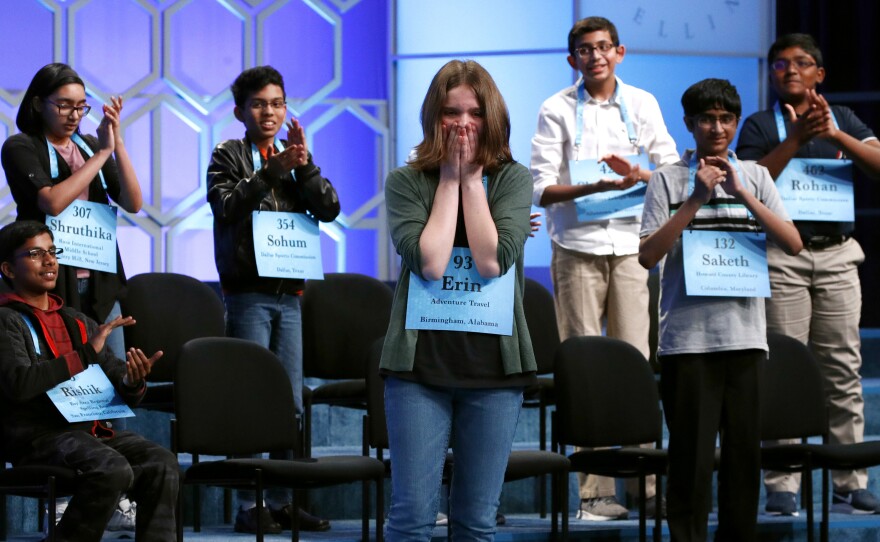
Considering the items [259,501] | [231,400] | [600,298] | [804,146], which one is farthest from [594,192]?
[259,501]

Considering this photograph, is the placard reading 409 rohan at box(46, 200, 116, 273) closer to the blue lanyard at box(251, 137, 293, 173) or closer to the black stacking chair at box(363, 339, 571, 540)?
the blue lanyard at box(251, 137, 293, 173)

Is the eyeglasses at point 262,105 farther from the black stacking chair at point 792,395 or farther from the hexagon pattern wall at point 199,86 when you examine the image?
the hexagon pattern wall at point 199,86

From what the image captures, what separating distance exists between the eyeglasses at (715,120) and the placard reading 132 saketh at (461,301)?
1.35 meters

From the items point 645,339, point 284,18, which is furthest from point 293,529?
point 284,18

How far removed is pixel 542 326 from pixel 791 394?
101 cm

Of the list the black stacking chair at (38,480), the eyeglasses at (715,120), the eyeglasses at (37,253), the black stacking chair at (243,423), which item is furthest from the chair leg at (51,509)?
the eyeglasses at (715,120)

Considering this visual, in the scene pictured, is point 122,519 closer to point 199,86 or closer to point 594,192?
point 594,192

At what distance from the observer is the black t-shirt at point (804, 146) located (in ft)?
14.1

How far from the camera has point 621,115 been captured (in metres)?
4.53

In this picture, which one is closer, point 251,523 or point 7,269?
point 7,269

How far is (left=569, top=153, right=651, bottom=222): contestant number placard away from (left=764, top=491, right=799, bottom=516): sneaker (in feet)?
3.67

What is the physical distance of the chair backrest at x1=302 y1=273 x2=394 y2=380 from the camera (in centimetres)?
472

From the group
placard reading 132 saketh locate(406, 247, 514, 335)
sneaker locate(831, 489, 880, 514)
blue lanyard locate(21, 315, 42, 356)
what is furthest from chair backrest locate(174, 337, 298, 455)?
sneaker locate(831, 489, 880, 514)

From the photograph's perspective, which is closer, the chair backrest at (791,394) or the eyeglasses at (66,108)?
the eyeglasses at (66,108)
